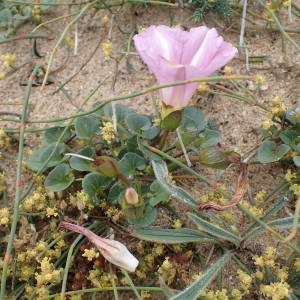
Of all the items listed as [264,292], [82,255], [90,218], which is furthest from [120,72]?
[264,292]

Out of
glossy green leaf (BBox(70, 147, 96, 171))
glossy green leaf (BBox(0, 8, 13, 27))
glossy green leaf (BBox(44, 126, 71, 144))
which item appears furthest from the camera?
glossy green leaf (BBox(0, 8, 13, 27))

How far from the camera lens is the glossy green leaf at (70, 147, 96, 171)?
1.31 meters

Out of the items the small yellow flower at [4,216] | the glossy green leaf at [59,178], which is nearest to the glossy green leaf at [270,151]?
the glossy green leaf at [59,178]

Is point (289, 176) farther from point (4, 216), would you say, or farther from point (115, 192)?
point (4, 216)

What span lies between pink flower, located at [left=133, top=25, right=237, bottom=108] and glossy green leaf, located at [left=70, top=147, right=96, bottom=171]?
29 cm

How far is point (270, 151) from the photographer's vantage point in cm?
137

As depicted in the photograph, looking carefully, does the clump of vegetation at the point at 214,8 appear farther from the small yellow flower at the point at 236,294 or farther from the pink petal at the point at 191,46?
the small yellow flower at the point at 236,294

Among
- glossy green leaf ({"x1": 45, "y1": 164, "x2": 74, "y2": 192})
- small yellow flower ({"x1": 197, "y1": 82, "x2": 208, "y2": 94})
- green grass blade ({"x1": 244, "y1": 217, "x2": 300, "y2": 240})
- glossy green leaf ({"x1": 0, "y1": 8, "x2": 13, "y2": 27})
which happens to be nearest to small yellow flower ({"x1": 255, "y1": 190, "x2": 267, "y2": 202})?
green grass blade ({"x1": 244, "y1": 217, "x2": 300, "y2": 240})

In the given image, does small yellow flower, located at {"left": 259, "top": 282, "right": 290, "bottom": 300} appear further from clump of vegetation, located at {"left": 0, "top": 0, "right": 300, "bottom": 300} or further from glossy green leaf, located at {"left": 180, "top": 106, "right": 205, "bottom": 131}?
glossy green leaf, located at {"left": 180, "top": 106, "right": 205, "bottom": 131}

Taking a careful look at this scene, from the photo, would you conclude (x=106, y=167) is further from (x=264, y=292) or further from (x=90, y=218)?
(x=264, y=292)

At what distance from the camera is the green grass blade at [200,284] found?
1101 mm

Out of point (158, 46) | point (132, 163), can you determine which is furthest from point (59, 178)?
point (158, 46)

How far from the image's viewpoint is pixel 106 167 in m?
1.13

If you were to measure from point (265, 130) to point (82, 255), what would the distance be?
57 cm
